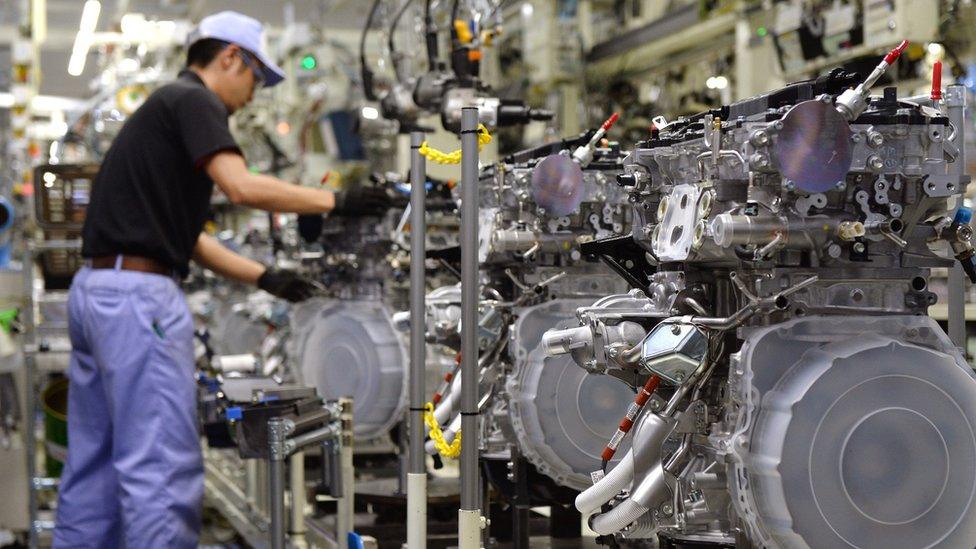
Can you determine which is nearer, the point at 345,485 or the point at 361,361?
the point at 345,485

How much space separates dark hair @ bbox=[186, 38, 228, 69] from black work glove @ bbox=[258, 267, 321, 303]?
93 centimetres

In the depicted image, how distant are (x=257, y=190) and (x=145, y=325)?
0.55m

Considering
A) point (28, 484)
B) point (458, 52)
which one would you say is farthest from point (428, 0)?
point (28, 484)

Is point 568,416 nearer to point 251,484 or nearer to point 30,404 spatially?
point 251,484

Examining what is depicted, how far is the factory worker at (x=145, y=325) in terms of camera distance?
12.3ft

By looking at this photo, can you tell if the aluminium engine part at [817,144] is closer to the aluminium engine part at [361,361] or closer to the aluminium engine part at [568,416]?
the aluminium engine part at [568,416]

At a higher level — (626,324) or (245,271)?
(245,271)

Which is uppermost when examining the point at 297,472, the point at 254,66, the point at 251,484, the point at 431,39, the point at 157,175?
the point at 431,39

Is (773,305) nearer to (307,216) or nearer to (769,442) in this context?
(769,442)

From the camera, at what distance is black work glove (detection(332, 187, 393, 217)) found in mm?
4793

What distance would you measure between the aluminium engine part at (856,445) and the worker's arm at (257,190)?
206 centimetres

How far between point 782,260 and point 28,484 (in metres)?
4.01

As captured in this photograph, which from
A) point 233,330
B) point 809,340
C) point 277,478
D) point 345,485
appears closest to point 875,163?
point 809,340

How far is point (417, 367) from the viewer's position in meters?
2.92
